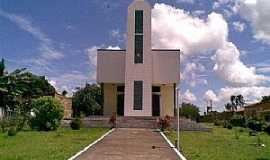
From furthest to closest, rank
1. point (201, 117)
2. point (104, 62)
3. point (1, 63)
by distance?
1. point (201, 117)
2. point (104, 62)
3. point (1, 63)

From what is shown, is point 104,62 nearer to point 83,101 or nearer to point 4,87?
point 4,87

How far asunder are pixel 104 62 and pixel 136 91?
5.37m

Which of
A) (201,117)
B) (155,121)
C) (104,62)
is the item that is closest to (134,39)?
(104,62)

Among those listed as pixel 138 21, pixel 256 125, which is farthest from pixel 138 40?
pixel 256 125

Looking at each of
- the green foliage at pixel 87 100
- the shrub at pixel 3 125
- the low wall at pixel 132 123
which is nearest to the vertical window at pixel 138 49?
the low wall at pixel 132 123

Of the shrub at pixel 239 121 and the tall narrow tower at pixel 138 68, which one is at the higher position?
the tall narrow tower at pixel 138 68

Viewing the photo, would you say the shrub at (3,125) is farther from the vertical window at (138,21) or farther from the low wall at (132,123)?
the vertical window at (138,21)

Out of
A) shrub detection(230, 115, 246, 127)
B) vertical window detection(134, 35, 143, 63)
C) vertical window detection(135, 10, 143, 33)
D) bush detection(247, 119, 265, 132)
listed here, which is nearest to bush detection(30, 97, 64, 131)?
vertical window detection(134, 35, 143, 63)

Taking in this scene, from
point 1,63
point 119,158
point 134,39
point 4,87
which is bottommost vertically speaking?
point 119,158

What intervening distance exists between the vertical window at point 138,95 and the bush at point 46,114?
39.2 feet

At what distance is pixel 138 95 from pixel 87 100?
39.5m

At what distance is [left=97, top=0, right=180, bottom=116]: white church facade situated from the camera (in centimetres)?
4216

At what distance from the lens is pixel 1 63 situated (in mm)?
Result: 37781

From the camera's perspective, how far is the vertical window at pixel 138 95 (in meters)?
42.0
